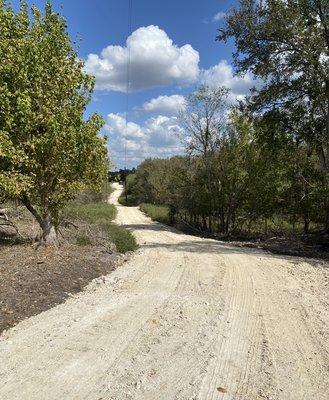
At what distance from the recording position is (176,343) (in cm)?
654

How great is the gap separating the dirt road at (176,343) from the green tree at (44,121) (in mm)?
3944

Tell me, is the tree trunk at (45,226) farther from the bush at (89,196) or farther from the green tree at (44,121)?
the bush at (89,196)

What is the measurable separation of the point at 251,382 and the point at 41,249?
9125 mm

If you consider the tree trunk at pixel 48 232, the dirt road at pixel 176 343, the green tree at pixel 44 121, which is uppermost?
the green tree at pixel 44 121

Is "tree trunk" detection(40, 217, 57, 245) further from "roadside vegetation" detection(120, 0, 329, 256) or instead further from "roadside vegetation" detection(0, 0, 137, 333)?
"roadside vegetation" detection(120, 0, 329, 256)

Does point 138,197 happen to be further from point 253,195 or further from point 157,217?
point 253,195

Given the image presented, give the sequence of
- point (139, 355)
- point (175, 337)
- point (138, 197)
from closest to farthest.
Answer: point (139, 355) → point (175, 337) → point (138, 197)

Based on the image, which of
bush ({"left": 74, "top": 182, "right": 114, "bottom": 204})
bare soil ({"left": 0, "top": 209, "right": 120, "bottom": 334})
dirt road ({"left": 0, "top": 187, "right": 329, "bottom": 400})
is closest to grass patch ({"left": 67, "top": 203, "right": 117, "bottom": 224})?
bush ({"left": 74, "top": 182, "right": 114, "bottom": 204})

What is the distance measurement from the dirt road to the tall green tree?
34.9ft

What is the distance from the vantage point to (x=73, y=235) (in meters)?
15.7

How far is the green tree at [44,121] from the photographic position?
11609 mm

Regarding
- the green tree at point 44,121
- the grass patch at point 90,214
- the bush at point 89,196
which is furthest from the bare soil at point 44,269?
the bush at point 89,196

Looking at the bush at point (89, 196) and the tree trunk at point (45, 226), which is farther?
the bush at point (89, 196)

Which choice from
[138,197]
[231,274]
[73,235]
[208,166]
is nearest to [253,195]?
[208,166]
